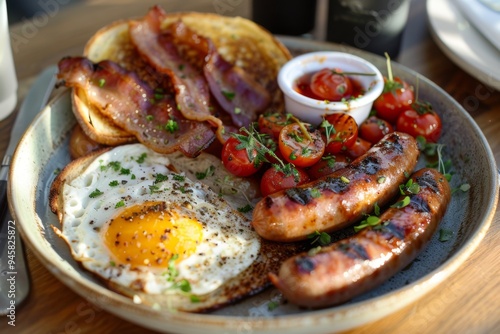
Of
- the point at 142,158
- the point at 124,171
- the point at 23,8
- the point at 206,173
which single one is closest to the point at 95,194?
the point at 124,171

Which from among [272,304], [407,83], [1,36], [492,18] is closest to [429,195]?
[272,304]

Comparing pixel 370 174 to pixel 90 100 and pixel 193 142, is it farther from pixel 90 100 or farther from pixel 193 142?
pixel 90 100

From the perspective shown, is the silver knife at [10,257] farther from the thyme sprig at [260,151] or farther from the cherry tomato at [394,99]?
the cherry tomato at [394,99]

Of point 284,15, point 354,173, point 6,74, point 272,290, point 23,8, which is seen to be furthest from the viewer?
point 23,8

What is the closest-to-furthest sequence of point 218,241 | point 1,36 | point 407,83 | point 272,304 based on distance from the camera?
point 272,304, point 218,241, point 1,36, point 407,83

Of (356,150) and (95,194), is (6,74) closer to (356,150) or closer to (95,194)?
(95,194)

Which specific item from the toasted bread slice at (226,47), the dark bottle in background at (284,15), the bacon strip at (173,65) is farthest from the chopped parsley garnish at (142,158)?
the dark bottle in background at (284,15)
